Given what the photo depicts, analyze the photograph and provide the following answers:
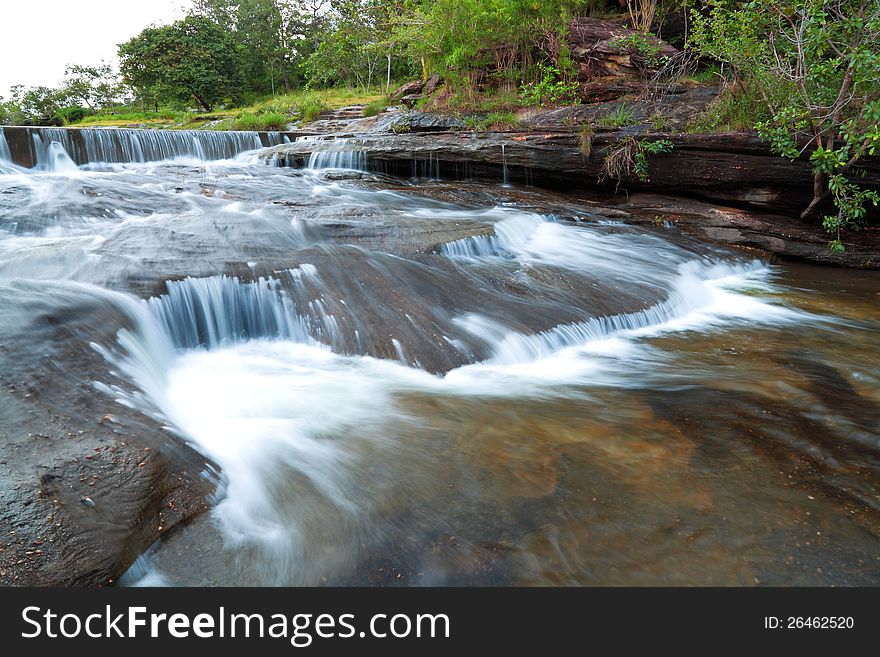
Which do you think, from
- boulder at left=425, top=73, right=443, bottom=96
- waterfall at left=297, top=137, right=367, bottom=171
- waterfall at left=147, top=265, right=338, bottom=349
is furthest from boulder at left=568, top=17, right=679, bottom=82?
waterfall at left=147, top=265, right=338, bottom=349

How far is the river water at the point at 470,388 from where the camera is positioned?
2678 millimetres

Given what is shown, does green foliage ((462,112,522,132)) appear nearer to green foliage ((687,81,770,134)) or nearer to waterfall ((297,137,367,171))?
waterfall ((297,137,367,171))

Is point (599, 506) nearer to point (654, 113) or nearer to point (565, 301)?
point (565, 301)

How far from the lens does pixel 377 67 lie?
3200 cm

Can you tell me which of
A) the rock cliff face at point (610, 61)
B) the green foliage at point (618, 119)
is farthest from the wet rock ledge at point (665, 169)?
the rock cliff face at point (610, 61)

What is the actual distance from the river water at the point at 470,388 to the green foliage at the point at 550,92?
4912mm

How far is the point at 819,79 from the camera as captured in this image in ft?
Result: 25.8

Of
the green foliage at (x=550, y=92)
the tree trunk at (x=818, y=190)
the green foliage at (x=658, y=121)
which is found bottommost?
the tree trunk at (x=818, y=190)

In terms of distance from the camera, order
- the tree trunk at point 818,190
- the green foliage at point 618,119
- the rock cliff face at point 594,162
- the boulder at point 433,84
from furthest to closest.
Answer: the boulder at point 433,84 → the green foliage at point 618,119 → the rock cliff face at point 594,162 → the tree trunk at point 818,190

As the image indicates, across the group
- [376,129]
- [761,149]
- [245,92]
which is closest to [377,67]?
[245,92]

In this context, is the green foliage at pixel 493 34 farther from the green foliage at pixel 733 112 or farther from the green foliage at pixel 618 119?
the green foliage at pixel 733 112

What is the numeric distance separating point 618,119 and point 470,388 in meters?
7.92

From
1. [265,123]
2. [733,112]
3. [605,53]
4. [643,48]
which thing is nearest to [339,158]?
[605,53]

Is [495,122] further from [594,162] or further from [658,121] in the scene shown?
[658,121]
